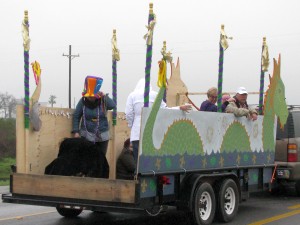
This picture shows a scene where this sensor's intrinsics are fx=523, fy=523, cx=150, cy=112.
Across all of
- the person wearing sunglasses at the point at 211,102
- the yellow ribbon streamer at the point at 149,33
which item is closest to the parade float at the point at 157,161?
the yellow ribbon streamer at the point at 149,33

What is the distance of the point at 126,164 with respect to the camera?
8.39m

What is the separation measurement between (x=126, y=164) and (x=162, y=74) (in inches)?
76.8

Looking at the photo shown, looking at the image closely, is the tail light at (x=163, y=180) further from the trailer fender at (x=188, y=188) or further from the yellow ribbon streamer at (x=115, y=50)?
the yellow ribbon streamer at (x=115, y=50)

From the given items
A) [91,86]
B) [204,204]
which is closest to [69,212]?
[91,86]

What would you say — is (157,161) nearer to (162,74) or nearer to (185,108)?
(185,108)

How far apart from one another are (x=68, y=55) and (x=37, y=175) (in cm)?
4282

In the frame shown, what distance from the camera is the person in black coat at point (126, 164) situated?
8.27 m

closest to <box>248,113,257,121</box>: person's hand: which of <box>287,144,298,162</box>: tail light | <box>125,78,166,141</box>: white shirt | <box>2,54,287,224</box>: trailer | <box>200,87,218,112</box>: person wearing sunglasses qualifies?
<box>2,54,287,224</box>: trailer

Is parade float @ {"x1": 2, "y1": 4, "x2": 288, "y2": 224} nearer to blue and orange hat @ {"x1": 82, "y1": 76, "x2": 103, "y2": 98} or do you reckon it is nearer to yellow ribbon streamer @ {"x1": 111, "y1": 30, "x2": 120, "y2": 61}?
yellow ribbon streamer @ {"x1": 111, "y1": 30, "x2": 120, "y2": 61}

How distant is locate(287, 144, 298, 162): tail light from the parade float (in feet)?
5.46

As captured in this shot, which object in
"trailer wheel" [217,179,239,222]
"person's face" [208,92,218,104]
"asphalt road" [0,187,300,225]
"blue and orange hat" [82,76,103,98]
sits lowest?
"asphalt road" [0,187,300,225]

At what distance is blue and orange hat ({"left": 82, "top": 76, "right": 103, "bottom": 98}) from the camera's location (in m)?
7.79

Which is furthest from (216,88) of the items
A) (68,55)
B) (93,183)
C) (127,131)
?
(68,55)

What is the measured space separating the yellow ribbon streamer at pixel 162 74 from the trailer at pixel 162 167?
0.22 meters
